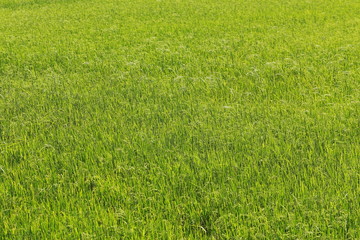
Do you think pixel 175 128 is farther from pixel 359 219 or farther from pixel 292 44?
pixel 292 44

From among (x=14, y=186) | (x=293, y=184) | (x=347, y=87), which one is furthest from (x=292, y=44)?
(x=14, y=186)

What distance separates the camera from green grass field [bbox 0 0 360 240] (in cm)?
344

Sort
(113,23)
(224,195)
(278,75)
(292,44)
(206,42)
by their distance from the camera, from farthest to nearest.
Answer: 1. (113,23)
2. (206,42)
3. (292,44)
4. (278,75)
5. (224,195)

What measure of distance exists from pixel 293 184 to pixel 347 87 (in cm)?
299

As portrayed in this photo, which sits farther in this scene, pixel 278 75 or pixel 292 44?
pixel 292 44

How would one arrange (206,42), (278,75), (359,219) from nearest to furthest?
→ (359,219) → (278,75) → (206,42)

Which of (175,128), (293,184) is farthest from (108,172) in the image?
(293,184)

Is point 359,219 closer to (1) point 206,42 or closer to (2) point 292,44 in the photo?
(2) point 292,44

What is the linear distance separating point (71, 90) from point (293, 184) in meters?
3.84

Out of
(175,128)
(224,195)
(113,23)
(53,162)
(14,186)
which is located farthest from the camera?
(113,23)

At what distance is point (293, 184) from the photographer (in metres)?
3.84

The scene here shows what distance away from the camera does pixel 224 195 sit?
3719 millimetres

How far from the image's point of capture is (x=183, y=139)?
4.82 metres

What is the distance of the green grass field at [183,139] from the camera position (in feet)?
11.3
